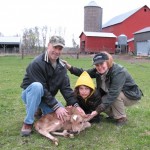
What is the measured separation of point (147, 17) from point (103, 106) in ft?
187

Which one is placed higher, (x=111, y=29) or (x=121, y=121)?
(x=111, y=29)

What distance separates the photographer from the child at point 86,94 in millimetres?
5344

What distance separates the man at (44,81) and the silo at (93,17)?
60.7 metres

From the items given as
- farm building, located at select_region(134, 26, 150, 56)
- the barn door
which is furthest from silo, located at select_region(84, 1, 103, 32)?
the barn door

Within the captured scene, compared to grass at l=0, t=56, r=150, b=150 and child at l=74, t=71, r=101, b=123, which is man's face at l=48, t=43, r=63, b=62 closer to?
child at l=74, t=71, r=101, b=123

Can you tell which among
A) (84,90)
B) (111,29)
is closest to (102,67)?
(84,90)

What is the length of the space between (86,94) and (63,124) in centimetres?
70

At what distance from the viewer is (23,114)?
6391 millimetres

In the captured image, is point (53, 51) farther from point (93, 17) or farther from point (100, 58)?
point (93, 17)

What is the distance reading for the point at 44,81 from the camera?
199 inches

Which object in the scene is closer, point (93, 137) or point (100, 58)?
point (93, 137)

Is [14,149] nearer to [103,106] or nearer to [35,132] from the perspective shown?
[35,132]

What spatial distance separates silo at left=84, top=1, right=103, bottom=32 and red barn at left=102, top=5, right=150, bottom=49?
5.44 meters

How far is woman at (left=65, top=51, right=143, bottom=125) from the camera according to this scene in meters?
5.26
